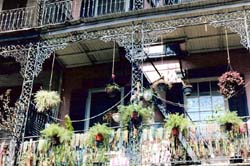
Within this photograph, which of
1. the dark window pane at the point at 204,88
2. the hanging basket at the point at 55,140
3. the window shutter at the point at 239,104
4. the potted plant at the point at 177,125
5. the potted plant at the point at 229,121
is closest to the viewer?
the potted plant at the point at 229,121

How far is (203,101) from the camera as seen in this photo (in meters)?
11.6

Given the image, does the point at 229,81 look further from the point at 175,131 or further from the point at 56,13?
the point at 56,13

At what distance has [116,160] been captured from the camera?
9.61m

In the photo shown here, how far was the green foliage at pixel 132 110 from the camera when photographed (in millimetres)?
9383

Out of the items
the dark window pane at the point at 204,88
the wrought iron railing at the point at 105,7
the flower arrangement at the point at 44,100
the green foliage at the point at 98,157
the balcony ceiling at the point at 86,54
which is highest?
the wrought iron railing at the point at 105,7

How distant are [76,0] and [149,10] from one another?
15.5 ft

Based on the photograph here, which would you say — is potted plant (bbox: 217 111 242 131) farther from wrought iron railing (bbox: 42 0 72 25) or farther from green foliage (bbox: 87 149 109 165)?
wrought iron railing (bbox: 42 0 72 25)

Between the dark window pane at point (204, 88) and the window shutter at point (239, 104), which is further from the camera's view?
the dark window pane at point (204, 88)

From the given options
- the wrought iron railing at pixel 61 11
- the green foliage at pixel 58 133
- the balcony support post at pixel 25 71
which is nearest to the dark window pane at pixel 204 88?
the wrought iron railing at pixel 61 11

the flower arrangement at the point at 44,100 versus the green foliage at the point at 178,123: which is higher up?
the flower arrangement at the point at 44,100

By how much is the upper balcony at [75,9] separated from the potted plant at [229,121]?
294 cm

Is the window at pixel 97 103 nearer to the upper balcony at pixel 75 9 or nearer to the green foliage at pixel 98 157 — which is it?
the upper balcony at pixel 75 9

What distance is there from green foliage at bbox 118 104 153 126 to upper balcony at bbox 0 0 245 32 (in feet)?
8.53

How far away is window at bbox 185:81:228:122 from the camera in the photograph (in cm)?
1143
